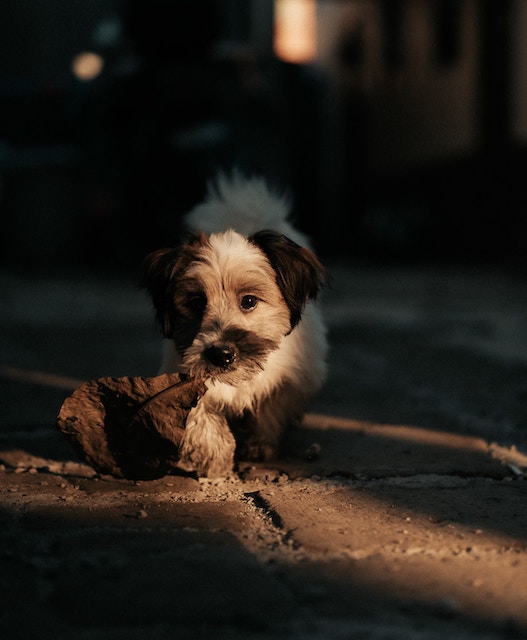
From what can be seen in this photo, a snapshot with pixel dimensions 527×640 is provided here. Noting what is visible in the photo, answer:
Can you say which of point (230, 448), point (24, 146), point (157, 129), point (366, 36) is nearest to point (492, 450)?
point (230, 448)

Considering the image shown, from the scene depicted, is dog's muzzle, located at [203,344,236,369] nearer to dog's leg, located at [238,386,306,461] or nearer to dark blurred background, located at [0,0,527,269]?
dog's leg, located at [238,386,306,461]

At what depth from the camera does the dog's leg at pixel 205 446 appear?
3.12 m

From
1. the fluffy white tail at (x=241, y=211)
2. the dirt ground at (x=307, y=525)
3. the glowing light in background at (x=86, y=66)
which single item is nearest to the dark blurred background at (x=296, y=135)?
the glowing light in background at (x=86, y=66)

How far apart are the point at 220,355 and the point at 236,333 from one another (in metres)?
0.13

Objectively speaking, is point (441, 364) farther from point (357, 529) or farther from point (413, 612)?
point (413, 612)

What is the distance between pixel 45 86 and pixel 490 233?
720 cm

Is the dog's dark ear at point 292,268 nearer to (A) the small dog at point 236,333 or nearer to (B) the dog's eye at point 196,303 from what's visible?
(A) the small dog at point 236,333

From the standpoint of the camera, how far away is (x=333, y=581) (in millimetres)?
2129

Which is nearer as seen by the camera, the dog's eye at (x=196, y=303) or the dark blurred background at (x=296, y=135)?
the dog's eye at (x=196, y=303)

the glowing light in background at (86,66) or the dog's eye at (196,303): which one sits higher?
the glowing light in background at (86,66)

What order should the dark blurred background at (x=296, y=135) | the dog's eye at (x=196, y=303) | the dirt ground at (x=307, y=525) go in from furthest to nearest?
the dark blurred background at (x=296, y=135) → the dog's eye at (x=196, y=303) → the dirt ground at (x=307, y=525)

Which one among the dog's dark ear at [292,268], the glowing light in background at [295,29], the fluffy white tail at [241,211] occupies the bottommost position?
the dog's dark ear at [292,268]

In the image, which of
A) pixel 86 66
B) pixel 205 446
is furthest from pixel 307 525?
pixel 86 66

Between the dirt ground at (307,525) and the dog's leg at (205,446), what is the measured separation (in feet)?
0.25
